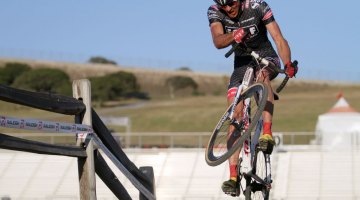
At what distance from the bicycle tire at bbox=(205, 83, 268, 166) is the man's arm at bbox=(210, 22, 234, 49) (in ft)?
1.90

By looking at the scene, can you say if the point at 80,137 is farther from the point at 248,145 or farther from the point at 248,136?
the point at 248,145

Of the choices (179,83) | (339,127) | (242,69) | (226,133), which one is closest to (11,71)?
(179,83)

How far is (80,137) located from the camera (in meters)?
9.29

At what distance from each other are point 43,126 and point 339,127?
114 feet

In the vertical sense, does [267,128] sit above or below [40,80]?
above

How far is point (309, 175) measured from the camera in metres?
28.2

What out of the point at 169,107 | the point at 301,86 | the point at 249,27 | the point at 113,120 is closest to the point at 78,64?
the point at 301,86

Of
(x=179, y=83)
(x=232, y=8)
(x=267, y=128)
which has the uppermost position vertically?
(x=232, y=8)

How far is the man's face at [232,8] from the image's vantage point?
1027 centimetres

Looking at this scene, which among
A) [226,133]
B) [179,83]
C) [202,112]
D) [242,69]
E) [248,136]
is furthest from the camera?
[179,83]

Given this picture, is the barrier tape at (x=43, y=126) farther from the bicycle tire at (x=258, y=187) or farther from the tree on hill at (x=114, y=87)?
the tree on hill at (x=114, y=87)

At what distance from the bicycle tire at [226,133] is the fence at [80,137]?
858 millimetres

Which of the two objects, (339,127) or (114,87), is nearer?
(339,127)

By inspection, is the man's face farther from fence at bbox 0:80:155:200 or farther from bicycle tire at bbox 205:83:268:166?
fence at bbox 0:80:155:200
